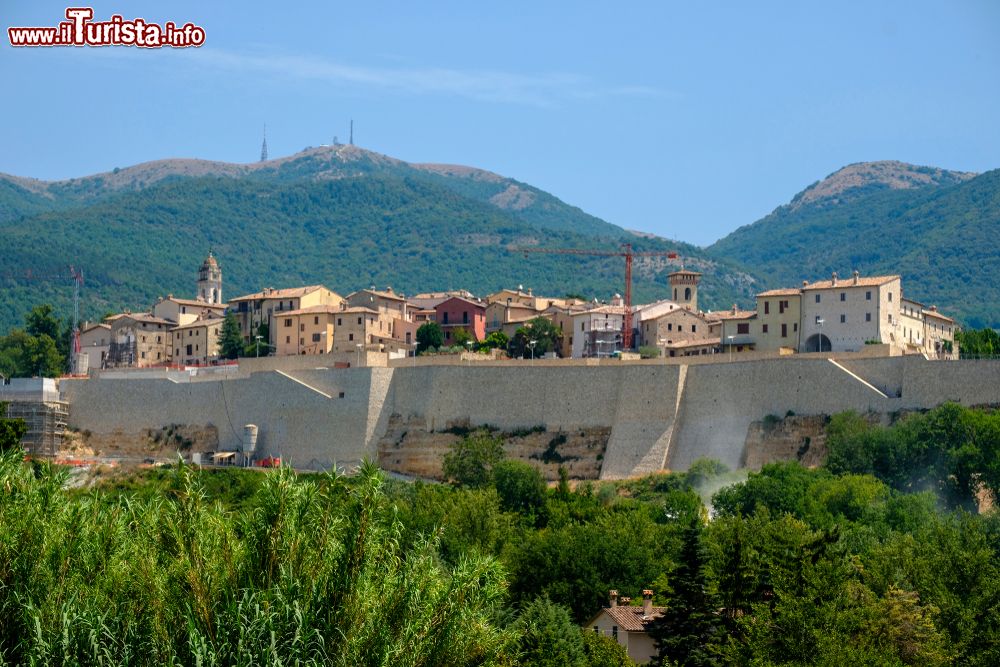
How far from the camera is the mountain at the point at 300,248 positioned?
146625 mm

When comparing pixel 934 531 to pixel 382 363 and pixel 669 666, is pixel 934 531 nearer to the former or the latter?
pixel 669 666

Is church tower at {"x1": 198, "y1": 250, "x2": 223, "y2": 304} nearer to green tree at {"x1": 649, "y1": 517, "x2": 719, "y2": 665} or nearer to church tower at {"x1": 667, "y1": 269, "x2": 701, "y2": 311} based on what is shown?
church tower at {"x1": 667, "y1": 269, "x2": 701, "y2": 311}

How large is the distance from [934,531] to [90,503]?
2326 centimetres

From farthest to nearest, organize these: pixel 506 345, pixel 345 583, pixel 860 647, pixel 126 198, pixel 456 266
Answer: pixel 126 198
pixel 456 266
pixel 506 345
pixel 860 647
pixel 345 583

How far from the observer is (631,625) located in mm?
37188

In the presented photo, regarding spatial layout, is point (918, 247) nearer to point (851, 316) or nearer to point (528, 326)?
point (528, 326)

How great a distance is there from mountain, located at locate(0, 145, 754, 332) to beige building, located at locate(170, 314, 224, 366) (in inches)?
1681

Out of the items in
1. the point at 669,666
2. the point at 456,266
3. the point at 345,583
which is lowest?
the point at 669,666

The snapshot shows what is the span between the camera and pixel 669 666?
32.4 meters

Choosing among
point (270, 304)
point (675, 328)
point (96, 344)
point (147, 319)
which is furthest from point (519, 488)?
point (96, 344)

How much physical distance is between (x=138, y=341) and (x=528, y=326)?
19729 millimetres

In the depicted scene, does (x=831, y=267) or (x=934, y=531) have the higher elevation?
(x=831, y=267)

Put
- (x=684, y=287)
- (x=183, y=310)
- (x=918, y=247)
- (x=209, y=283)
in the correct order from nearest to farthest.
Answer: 1. (x=684, y=287)
2. (x=183, y=310)
3. (x=209, y=283)
4. (x=918, y=247)

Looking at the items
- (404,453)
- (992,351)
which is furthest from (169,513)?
(992,351)
